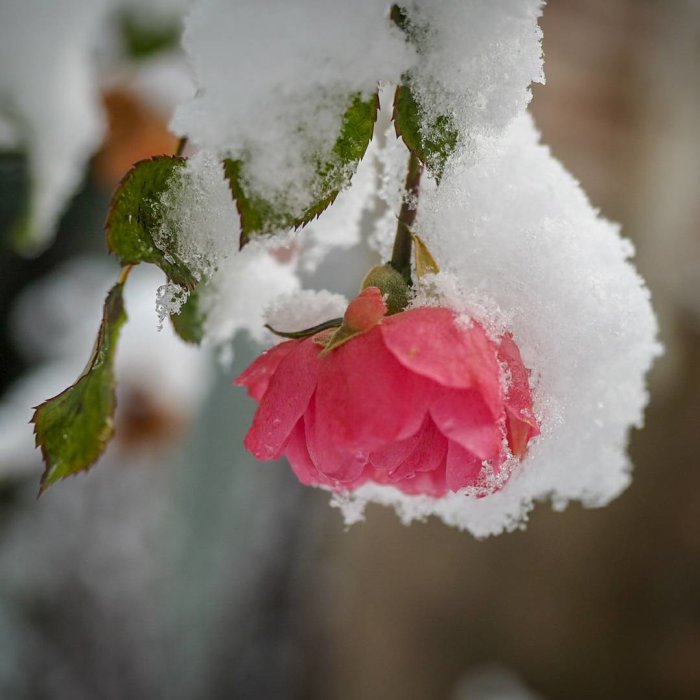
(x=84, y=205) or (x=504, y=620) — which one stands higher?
(x=84, y=205)

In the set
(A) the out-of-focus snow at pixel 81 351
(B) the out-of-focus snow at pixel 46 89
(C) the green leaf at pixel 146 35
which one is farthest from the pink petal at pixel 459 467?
(A) the out-of-focus snow at pixel 81 351

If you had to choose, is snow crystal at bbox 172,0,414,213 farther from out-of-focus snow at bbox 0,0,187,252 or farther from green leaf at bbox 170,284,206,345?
out-of-focus snow at bbox 0,0,187,252

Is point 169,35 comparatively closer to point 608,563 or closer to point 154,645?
point 154,645

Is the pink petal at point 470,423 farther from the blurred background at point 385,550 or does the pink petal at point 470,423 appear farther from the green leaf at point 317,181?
the blurred background at point 385,550

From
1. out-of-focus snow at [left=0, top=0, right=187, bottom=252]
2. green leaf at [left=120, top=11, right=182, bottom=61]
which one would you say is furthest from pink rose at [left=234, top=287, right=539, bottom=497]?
green leaf at [left=120, top=11, right=182, bottom=61]

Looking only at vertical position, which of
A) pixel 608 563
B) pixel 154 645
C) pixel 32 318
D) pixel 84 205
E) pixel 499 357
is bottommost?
pixel 608 563

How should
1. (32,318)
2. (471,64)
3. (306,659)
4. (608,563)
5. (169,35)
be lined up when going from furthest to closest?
(306,659) < (608,563) < (32,318) < (169,35) < (471,64)

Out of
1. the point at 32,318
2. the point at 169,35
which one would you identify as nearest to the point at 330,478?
the point at 169,35
